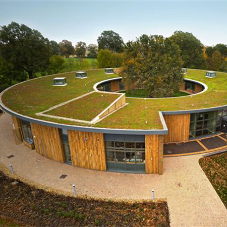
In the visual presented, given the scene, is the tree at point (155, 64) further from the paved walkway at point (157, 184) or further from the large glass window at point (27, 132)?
the large glass window at point (27, 132)

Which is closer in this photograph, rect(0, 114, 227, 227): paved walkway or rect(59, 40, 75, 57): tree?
rect(0, 114, 227, 227): paved walkway

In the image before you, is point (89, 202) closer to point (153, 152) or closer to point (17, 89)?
point (153, 152)

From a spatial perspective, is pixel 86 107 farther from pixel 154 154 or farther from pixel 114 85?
pixel 114 85

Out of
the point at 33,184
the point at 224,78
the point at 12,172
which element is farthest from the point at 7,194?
the point at 224,78

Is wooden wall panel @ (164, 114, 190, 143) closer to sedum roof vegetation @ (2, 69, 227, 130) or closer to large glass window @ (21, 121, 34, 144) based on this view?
sedum roof vegetation @ (2, 69, 227, 130)

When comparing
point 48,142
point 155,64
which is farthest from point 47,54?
point 48,142

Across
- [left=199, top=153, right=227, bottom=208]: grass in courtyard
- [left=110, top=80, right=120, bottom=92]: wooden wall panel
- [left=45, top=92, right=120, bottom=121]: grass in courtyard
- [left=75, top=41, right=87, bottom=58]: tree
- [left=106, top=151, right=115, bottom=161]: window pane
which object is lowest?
[left=199, top=153, right=227, bottom=208]: grass in courtyard

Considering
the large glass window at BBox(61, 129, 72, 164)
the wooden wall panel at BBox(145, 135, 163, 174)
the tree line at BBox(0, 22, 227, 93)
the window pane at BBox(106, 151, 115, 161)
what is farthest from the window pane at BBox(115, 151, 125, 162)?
the tree line at BBox(0, 22, 227, 93)
